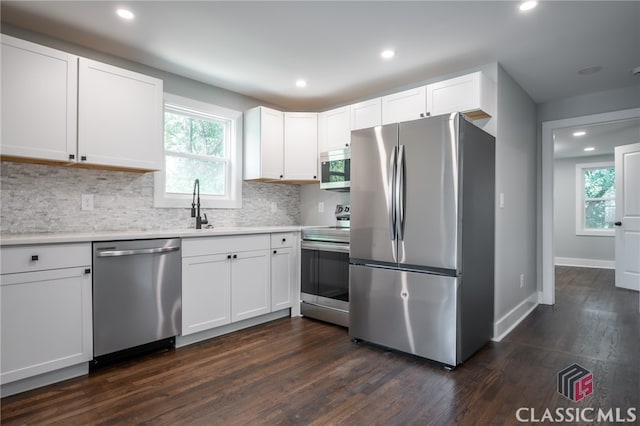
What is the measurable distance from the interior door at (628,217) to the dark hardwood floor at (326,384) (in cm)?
248

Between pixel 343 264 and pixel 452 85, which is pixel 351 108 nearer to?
pixel 452 85

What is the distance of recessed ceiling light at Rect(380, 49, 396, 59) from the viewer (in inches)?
112

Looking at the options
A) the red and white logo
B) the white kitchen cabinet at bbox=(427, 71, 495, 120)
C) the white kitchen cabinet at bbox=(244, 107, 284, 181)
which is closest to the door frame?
the white kitchen cabinet at bbox=(427, 71, 495, 120)

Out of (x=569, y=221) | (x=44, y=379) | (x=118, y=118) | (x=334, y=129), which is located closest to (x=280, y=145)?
(x=334, y=129)

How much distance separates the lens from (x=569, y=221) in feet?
24.8

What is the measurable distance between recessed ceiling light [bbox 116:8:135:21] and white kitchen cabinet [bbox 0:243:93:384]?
1.55m

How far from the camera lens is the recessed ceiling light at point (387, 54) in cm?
284

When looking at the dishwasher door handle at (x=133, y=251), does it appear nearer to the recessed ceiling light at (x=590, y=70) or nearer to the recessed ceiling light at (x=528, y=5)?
the recessed ceiling light at (x=528, y=5)

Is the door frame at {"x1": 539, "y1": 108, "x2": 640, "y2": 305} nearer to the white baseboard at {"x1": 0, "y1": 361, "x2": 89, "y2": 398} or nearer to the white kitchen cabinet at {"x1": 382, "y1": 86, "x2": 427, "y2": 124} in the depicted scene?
the white kitchen cabinet at {"x1": 382, "y1": 86, "x2": 427, "y2": 124}

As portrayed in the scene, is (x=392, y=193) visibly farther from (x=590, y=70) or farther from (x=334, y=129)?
(x=590, y=70)

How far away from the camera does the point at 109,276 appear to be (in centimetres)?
235

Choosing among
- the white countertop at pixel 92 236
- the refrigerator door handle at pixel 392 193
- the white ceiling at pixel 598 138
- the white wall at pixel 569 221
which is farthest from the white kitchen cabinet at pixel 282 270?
the white wall at pixel 569 221

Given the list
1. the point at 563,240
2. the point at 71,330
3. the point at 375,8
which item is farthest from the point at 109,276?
the point at 563,240

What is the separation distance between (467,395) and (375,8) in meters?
2.47
